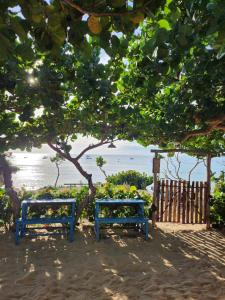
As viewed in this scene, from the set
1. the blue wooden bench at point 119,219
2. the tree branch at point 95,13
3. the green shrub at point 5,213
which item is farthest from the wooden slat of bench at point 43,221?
the tree branch at point 95,13

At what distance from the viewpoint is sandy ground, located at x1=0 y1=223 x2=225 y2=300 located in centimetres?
507

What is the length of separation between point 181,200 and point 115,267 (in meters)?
4.92

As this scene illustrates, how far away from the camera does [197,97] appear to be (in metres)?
6.89

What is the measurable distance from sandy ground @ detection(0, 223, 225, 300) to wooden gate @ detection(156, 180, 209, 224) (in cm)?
118

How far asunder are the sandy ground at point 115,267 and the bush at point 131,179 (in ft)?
66.1

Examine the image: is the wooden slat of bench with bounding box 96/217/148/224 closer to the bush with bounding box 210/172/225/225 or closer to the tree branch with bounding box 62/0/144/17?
the bush with bounding box 210/172/225/225

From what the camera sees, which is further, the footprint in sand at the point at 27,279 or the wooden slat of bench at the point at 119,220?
the wooden slat of bench at the point at 119,220

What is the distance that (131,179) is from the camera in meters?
30.3

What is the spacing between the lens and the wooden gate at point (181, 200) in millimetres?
10562

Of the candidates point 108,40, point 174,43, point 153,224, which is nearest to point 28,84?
point 174,43

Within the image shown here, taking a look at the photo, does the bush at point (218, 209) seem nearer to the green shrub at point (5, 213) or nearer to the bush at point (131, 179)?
the green shrub at point (5, 213)

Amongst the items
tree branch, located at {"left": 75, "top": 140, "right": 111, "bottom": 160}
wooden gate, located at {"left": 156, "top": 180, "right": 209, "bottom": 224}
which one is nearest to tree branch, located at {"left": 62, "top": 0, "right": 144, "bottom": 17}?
tree branch, located at {"left": 75, "top": 140, "right": 111, "bottom": 160}

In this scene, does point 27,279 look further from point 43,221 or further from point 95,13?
point 95,13

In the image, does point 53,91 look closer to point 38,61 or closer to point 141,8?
point 38,61
